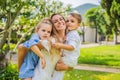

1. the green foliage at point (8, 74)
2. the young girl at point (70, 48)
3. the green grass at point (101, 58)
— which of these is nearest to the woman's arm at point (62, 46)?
the young girl at point (70, 48)

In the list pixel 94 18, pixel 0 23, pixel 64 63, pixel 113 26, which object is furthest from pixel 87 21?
pixel 64 63

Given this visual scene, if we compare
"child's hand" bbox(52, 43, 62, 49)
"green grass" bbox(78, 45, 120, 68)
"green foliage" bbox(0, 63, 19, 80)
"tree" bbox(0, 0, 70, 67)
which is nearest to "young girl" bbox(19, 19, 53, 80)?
"child's hand" bbox(52, 43, 62, 49)

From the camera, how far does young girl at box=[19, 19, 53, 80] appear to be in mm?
3848

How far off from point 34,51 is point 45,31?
0.80ft

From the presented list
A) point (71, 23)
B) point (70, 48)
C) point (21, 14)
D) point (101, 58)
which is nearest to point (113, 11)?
point (101, 58)

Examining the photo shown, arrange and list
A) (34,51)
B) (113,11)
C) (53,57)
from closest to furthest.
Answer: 1. (34,51)
2. (53,57)
3. (113,11)

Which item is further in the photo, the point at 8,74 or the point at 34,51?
the point at 8,74

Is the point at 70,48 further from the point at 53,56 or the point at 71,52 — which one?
the point at 53,56

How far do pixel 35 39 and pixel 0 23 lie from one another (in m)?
6.93

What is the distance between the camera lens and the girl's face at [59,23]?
3.93 metres

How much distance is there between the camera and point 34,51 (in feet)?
12.6

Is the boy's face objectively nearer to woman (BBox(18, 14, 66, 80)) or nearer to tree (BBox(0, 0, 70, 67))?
woman (BBox(18, 14, 66, 80))

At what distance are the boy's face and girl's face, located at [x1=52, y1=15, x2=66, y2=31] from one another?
8cm

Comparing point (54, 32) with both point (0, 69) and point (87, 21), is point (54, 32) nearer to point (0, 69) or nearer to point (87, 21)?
point (0, 69)
